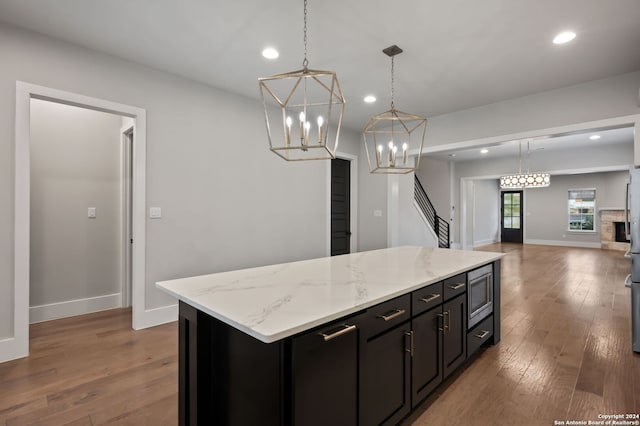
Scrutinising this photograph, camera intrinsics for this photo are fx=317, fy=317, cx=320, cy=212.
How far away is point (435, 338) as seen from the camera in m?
2.02

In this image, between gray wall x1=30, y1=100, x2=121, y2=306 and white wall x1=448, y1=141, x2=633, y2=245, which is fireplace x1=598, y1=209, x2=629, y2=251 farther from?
gray wall x1=30, y1=100, x2=121, y2=306

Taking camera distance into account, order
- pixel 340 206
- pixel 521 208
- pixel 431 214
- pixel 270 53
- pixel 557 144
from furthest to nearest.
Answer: pixel 521 208
pixel 431 214
pixel 557 144
pixel 340 206
pixel 270 53

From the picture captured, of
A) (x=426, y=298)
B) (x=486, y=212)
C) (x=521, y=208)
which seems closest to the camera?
(x=426, y=298)

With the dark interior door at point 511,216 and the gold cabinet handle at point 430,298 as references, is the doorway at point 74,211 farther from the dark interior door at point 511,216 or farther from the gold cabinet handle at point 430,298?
the dark interior door at point 511,216

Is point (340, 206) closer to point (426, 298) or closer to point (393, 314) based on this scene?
point (426, 298)

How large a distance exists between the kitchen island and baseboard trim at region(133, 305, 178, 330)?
2.00 meters

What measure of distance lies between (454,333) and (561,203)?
1162cm

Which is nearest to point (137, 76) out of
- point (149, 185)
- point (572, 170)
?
point (149, 185)

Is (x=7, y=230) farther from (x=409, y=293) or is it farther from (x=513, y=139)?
(x=513, y=139)

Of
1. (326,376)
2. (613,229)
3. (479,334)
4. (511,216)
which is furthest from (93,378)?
(511,216)

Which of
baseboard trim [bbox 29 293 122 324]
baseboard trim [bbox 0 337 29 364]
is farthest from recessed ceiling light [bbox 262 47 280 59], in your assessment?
baseboard trim [bbox 29 293 122 324]

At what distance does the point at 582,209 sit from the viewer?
1077cm

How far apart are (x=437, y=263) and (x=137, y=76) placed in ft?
11.4

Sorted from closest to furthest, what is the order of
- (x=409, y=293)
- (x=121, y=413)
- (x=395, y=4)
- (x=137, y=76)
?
(x=409, y=293)
(x=121, y=413)
(x=395, y=4)
(x=137, y=76)
